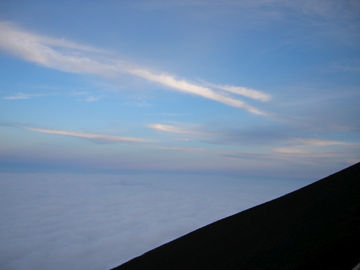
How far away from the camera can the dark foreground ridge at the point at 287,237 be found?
339cm

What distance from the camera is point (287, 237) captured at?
13.9ft

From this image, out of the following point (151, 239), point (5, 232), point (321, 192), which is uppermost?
point (321, 192)

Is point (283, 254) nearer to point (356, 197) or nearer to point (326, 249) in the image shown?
point (326, 249)

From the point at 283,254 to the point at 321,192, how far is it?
8.08 feet

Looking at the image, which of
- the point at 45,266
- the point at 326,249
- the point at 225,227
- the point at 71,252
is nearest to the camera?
the point at 326,249

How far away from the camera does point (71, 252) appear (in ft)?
159

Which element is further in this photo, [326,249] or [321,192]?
[321,192]

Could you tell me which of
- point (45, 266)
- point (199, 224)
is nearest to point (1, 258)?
point (45, 266)

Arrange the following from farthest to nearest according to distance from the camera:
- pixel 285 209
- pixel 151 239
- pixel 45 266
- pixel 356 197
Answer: pixel 151 239
pixel 45 266
pixel 285 209
pixel 356 197

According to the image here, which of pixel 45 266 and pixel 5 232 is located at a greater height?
pixel 5 232

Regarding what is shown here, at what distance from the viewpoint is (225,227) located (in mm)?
5980

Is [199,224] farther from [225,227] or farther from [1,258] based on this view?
[225,227]

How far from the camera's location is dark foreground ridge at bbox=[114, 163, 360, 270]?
339 cm

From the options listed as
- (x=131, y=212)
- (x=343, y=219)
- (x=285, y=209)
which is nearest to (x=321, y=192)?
(x=285, y=209)
